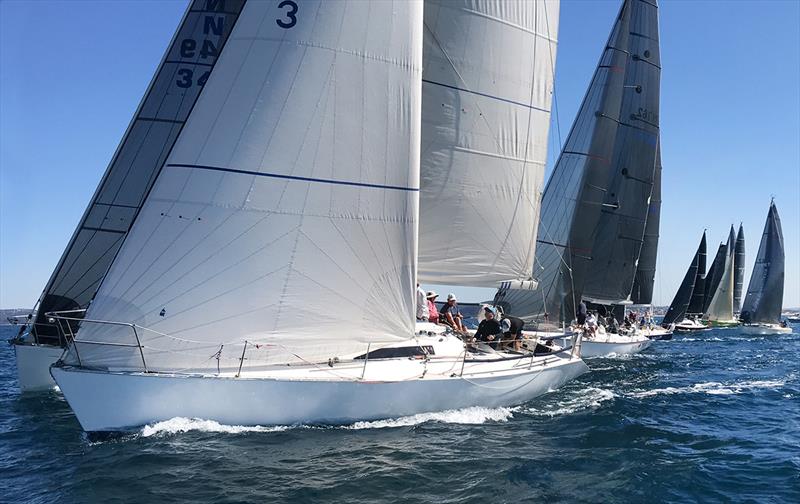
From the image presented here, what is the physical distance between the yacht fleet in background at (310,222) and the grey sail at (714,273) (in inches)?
2021

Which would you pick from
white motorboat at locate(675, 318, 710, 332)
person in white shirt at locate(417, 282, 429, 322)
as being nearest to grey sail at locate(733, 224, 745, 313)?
white motorboat at locate(675, 318, 710, 332)

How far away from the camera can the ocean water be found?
25.6 ft

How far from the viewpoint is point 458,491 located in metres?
7.94

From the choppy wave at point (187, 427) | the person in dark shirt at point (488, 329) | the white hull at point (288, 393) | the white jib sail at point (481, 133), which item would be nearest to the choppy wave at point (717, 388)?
the person in dark shirt at point (488, 329)

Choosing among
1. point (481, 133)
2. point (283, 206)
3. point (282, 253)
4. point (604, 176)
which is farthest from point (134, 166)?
point (604, 176)

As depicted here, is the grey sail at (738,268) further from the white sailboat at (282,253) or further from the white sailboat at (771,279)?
the white sailboat at (282,253)

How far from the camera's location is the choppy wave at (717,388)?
16344mm

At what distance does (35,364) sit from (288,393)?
27.3 ft

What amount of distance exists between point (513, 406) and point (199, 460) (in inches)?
275

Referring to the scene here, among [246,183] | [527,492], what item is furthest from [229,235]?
[527,492]

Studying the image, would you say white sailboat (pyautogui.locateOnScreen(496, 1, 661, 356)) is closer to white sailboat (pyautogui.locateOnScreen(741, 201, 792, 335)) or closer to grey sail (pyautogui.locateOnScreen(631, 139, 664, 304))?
grey sail (pyautogui.locateOnScreen(631, 139, 664, 304))

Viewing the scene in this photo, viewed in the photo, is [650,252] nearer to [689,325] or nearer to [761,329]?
[689,325]

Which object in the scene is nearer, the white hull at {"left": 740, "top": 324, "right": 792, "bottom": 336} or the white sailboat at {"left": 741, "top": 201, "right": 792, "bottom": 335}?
the white hull at {"left": 740, "top": 324, "right": 792, "bottom": 336}

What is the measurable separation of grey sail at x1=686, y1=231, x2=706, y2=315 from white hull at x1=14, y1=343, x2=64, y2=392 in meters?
54.4
